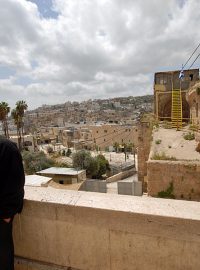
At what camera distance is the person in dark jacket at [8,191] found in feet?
7.74

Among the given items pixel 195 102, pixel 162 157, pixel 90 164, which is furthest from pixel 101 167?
pixel 162 157

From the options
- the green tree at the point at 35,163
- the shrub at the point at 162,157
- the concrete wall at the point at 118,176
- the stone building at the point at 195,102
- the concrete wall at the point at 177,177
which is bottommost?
the concrete wall at the point at 118,176

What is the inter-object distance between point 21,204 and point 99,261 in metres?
0.91

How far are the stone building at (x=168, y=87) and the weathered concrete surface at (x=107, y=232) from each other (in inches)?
844

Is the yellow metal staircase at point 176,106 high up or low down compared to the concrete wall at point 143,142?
up

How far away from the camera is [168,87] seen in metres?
23.7

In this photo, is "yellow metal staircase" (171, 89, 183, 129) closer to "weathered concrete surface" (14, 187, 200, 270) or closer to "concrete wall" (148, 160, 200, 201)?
"concrete wall" (148, 160, 200, 201)

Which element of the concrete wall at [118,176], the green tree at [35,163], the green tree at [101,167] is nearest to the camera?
the concrete wall at [118,176]

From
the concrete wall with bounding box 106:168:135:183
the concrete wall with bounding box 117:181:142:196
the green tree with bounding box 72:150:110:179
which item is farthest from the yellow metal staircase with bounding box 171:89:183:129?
the green tree with bounding box 72:150:110:179

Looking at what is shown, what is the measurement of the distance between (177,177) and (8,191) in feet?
33.0

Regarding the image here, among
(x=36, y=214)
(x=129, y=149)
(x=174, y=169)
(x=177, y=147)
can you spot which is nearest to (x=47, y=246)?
(x=36, y=214)

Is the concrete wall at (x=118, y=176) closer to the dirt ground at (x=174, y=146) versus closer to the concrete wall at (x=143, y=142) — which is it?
the concrete wall at (x=143, y=142)

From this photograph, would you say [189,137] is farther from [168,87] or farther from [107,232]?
[107,232]

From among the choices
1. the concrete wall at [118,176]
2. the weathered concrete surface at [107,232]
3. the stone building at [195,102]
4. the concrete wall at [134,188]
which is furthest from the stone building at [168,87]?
the weathered concrete surface at [107,232]
